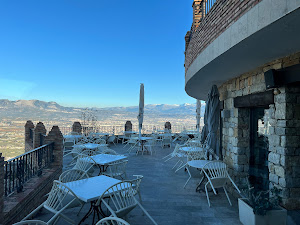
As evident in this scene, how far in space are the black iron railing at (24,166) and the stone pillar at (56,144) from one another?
0.36 ft

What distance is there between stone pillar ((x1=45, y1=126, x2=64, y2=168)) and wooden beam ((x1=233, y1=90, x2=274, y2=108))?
4.53 meters

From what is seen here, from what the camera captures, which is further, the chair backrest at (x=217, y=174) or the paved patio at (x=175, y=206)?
the chair backrest at (x=217, y=174)

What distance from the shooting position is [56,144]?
19.1 ft

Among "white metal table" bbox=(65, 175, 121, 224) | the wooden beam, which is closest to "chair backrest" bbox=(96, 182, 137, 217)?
"white metal table" bbox=(65, 175, 121, 224)

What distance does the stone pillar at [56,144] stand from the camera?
571 centimetres

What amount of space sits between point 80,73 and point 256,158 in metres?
49.1

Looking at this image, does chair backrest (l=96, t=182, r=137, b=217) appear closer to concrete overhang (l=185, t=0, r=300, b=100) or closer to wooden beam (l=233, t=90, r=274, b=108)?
concrete overhang (l=185, t=0, r=300, b=100)

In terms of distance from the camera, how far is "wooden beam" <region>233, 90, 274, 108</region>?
145 inches

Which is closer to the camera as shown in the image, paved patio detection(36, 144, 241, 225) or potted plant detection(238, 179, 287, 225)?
potted plant detection(238, 179, 287, 225)

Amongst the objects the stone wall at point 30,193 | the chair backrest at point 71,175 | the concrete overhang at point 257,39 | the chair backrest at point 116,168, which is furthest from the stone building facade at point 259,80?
the stone wall at point 30,193

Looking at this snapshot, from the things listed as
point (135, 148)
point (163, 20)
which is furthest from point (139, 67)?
point (135, 148)

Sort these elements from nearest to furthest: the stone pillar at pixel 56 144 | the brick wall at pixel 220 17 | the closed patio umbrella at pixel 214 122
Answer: the brick wall at pixel 220 17, the closed patio umbrella at pixel 214 122, the stone pillar at pixel 56 144

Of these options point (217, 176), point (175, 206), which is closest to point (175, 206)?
point (175, 206)

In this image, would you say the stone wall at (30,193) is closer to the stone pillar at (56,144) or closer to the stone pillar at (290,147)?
the stone pillar at (56,144)
